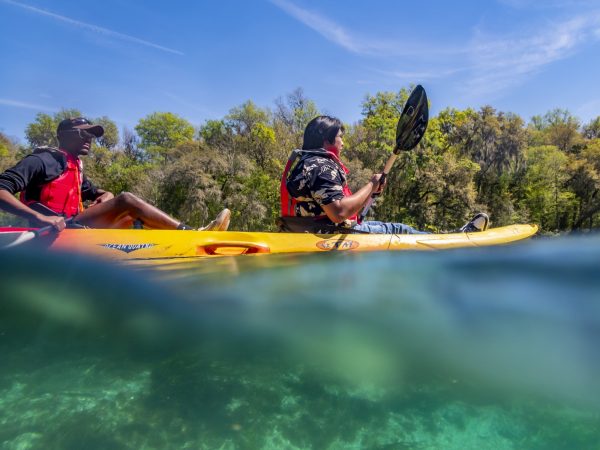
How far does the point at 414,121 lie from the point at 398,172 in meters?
13.9

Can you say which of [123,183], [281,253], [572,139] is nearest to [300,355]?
[281,253]

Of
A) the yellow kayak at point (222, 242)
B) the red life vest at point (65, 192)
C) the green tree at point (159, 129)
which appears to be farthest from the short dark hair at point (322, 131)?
the green tree at point (159, 129)

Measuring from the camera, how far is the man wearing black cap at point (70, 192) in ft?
9.42

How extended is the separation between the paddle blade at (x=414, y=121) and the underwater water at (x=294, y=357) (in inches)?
98.7

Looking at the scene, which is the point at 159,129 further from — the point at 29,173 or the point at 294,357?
the point at 294,357

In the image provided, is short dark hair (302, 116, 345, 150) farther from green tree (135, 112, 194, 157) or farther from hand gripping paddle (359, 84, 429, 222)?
green tree (135, 112, 194, 157)

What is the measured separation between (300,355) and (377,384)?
0.29m

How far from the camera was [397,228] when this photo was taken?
342cm

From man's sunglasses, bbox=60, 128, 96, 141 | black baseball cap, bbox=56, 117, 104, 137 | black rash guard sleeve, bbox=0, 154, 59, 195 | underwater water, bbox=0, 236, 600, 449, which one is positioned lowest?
underwater water, bbox=0, 236, 600, 449

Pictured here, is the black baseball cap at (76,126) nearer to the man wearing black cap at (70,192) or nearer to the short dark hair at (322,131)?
the man wearing black cap at (70,192)

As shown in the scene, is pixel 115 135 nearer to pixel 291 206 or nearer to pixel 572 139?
pixel 572 139

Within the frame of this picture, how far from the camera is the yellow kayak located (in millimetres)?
2188

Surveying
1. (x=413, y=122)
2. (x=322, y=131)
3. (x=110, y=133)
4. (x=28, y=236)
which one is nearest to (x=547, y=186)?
(x=413, y=122)

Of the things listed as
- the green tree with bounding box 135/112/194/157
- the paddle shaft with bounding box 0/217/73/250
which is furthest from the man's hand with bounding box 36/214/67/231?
the green tree with bounding box 135/112/194/157
